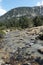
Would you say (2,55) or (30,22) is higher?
(2,55)

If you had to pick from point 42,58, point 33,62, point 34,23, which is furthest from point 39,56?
point 34,23

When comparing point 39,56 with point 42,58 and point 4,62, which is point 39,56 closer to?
point 42,58

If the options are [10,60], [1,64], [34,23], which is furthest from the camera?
[34,23]

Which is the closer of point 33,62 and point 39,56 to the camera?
point 33,62

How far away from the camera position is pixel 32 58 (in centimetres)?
2298

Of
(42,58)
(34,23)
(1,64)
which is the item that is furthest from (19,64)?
(34,23)

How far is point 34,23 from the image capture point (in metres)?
99.3

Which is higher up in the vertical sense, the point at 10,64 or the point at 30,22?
the point at 10,64

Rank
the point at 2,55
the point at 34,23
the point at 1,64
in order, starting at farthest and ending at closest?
the point at 34,23 < the point at 2,55 < the point at 1,64

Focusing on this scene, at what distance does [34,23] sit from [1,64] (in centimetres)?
7969

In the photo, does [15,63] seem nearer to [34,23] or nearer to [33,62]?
[33,62]

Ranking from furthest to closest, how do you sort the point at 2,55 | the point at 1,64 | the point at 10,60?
the point at 2,55 < the point at 10,60 < the point at 1,64

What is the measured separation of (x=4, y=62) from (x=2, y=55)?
387cm

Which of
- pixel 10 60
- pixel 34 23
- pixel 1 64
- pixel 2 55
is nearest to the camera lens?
pixel 1 64
